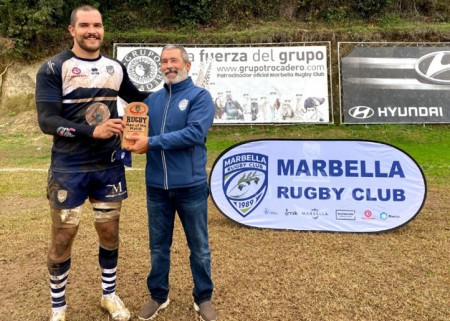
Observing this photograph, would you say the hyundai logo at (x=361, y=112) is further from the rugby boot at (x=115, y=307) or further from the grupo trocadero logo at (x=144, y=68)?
the rugby boot at (x=115, y=307)

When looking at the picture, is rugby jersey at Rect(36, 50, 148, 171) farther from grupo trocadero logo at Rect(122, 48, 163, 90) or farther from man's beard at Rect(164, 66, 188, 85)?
grupo trocadero logo at Rect(122, 48, 163, 90)

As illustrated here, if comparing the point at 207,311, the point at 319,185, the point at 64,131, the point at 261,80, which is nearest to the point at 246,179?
the point at 319,185

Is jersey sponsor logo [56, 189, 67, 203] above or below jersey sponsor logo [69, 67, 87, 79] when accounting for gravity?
below

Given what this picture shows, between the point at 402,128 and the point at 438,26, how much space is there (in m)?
5.30

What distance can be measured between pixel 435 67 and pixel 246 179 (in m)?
12.2

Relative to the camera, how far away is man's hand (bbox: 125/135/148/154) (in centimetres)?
297

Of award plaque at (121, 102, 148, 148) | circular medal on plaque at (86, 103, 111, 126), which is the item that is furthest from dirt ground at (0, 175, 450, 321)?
circular medal on plaque at (86, 103, 111, 126)

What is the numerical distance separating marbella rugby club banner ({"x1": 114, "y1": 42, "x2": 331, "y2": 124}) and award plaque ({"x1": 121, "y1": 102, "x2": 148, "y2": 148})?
1210cm

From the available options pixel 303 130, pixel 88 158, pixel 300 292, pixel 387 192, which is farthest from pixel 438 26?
pixel 88 158

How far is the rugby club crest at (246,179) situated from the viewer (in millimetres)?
5676

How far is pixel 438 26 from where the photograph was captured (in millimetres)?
16312

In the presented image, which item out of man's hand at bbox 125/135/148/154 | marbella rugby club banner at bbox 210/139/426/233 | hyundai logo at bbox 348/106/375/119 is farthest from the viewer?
hyundai logo at bbox 348/106/375/119

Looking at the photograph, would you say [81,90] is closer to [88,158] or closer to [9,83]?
[88,158]

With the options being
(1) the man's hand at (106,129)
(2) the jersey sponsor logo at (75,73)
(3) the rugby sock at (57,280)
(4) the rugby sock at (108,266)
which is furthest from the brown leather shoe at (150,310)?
(2) the jersey sponsor logo at (75,73)
